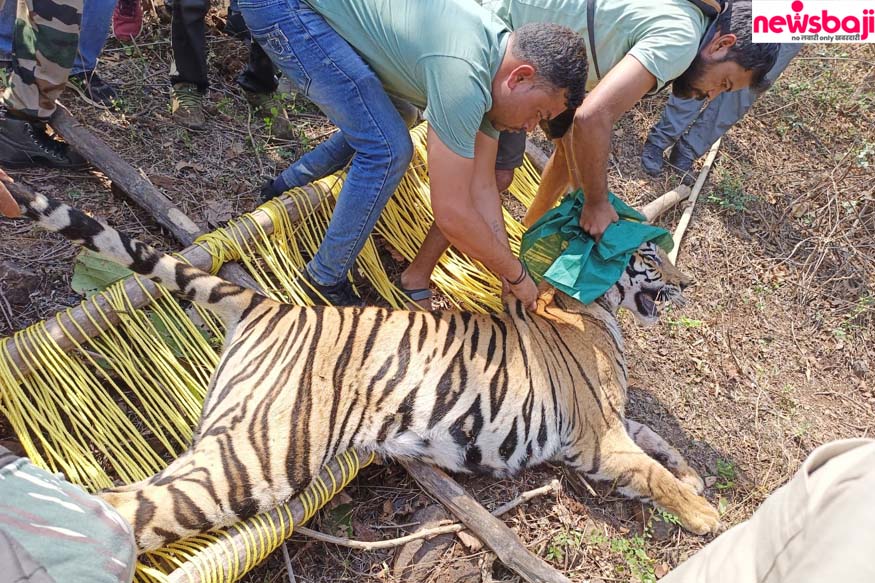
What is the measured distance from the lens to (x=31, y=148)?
11.4ft

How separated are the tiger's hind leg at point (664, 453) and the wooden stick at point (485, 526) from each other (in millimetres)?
932

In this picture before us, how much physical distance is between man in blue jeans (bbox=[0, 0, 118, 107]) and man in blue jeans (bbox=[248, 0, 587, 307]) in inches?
58.6

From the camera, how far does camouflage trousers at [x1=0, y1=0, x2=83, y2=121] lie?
317cm

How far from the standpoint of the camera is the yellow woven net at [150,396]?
2391 millimetres

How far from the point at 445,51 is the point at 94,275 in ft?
6.27

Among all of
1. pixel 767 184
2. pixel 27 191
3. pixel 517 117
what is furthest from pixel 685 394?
pixel 27 191

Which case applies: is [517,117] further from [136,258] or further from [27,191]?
[27,191]

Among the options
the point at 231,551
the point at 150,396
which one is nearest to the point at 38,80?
the point at 150,396

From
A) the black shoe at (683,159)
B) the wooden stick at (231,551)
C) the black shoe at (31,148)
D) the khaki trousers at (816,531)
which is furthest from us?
the black shoe at (683,159)

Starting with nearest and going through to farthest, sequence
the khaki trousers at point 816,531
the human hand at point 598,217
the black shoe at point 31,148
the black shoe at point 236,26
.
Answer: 1. the khaki trousers at point 816,531
2. the human hand at point 598,217
3. the black shoe at point 31,148
4. the black shoe at point 236,26

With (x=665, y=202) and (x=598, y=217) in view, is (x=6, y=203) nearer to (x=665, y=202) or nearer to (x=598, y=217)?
(x=598, y=217)

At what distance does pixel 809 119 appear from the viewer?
591cm

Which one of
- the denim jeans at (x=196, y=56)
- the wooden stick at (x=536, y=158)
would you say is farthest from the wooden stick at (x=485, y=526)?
the denim jeans at (x=196, y=56)

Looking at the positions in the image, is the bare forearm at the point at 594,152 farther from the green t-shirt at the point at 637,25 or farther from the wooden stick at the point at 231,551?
the wooden stick at the point at 231,551
